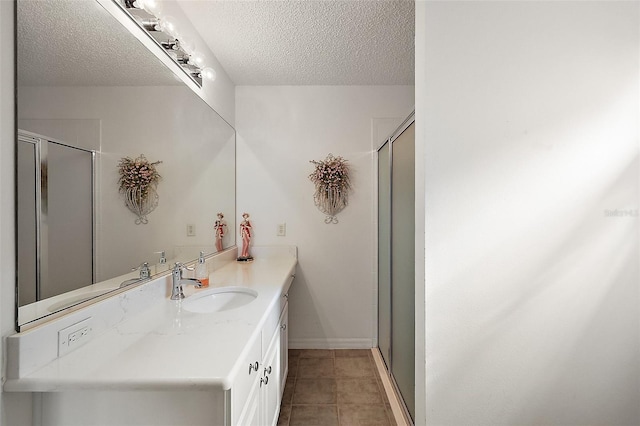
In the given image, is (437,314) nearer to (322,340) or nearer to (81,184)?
(81,184)

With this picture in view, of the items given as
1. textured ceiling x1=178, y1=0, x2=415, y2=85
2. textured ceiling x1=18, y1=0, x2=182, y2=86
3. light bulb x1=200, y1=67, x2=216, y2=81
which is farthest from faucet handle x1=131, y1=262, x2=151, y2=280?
textured ceiling x1=178, y1=0, x2=415, y2=85

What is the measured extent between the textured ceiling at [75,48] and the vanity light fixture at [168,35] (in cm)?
11

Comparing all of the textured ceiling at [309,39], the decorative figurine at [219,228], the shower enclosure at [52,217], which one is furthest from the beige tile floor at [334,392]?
the textured ceiling at [309,39]

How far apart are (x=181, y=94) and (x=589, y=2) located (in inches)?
77.4

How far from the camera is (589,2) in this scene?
1164 millimetres

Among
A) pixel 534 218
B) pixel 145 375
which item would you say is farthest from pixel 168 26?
pixel 534 218

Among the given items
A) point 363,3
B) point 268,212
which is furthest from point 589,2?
point 268,212

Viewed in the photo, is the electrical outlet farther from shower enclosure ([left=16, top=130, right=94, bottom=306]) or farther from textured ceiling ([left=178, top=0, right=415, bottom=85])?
textured ceiling ([left=178, top=0, right=415, bottom=85])

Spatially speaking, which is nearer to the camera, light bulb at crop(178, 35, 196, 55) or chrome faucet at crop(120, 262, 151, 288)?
chrome faucet at crop(120, 262, 151, 288)

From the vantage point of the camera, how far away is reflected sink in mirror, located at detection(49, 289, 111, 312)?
2.95ft

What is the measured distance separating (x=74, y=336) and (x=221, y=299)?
73 centimetres

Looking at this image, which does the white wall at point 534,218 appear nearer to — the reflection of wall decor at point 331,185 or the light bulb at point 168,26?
the light bulb at point 168,26

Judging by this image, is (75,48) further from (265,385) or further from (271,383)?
(271,383)

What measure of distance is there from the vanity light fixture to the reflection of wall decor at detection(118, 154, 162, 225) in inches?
23.9
